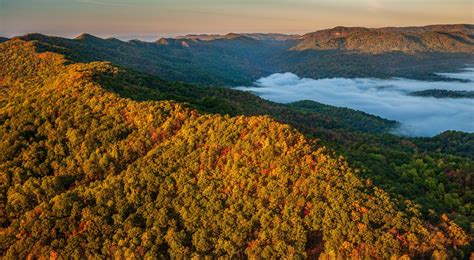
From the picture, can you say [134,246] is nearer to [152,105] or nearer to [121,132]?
[121,132]

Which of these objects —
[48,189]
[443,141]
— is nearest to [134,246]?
[48,189]

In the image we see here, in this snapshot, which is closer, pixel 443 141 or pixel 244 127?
pixel 244 127

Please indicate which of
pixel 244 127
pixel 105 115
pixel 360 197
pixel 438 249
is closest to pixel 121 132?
pixel 105 115

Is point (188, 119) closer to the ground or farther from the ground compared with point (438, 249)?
farther from the ground

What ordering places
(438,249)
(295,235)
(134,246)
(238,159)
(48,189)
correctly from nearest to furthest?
(438,249) → (295,235) → (134,246) → (238,159) → (48,189)

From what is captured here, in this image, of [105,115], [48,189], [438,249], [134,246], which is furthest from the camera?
[105,115]

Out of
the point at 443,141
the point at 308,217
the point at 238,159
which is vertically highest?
Result: the point at 238,159

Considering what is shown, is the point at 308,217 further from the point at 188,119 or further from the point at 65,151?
→ the point at 65,151
